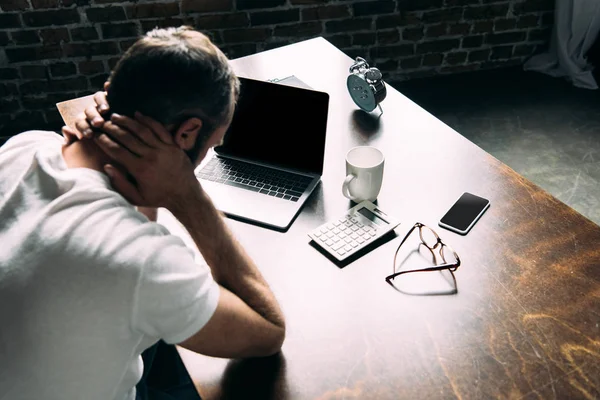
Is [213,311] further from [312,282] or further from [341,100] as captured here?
[341,100]

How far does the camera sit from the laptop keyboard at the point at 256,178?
1.29 meters

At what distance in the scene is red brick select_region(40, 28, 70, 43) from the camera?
2588 mm

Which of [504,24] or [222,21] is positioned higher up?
[222,21]

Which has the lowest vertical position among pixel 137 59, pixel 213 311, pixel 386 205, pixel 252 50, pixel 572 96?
pixel 572 96

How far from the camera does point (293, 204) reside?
1252mm

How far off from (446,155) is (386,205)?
27cm

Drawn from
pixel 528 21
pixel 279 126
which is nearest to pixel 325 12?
pixel 528 21

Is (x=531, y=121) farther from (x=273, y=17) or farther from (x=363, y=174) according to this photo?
(x=363, y=174)

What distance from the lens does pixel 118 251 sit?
737 millimetres

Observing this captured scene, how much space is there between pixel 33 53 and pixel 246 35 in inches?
42.1

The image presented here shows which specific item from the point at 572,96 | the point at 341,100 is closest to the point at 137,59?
the point at 341,100

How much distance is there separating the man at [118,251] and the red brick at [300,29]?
1.99 meters

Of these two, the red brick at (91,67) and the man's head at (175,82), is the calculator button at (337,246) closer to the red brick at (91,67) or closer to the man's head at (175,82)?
the man's head at (175,82)

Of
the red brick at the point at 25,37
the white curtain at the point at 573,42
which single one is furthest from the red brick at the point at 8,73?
the white curtain at the point at 573,42
